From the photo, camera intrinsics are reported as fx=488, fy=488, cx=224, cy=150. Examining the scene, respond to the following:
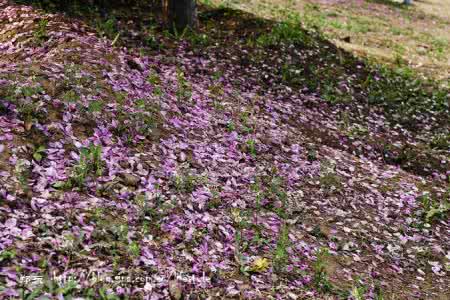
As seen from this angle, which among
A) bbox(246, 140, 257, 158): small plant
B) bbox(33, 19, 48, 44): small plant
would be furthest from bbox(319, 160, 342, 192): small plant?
bbox(33, 19, 48, 44): small plant

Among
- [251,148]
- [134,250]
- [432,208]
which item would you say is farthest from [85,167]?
[432,208]

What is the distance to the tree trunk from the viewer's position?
1399 centimetres

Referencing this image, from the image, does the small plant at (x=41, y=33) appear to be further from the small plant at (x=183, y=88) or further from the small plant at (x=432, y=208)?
the small plant at (x=432, y=208)

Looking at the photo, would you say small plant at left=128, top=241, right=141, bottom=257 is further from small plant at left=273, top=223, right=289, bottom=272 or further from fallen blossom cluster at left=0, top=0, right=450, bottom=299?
small plant at left=273, top=223, right=289, bottom=272

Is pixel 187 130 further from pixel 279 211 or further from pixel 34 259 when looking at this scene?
pixel 34 259

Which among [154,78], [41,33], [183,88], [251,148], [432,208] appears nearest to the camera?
[432,208]

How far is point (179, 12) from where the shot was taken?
1402 centimetres

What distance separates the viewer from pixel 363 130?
12.3 metres

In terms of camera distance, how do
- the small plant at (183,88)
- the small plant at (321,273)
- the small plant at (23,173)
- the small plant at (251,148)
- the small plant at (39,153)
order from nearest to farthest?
the small plant at (23,173) → the small plant at (321,273) → the small plant at (39,153) → the small plant at (251,148) → the small plant at (183,88)

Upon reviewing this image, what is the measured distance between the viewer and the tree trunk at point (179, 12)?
45.9ft

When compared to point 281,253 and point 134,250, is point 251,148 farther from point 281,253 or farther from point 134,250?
point 134,250

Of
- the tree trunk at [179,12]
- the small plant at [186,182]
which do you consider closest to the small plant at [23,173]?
the small plant at [186,182]

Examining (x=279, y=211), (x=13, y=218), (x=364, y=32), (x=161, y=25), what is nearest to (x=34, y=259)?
(x=13, y=218)

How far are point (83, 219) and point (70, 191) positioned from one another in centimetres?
60
